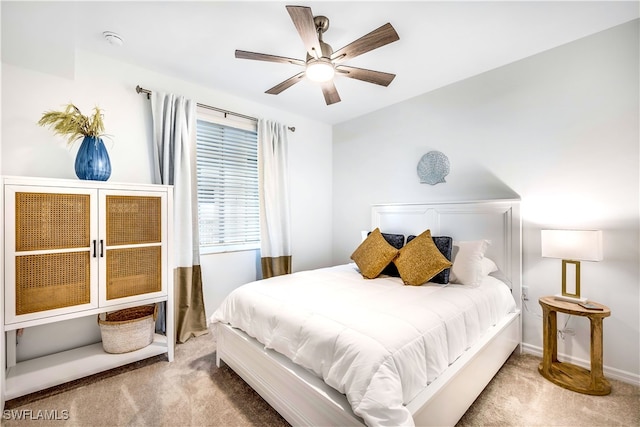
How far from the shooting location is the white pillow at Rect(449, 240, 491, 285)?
94.3 inches

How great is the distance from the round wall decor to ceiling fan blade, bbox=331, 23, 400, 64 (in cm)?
175

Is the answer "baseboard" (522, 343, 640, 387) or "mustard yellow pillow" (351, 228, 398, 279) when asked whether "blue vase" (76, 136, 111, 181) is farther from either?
"baseboard" (522, 343, 640, 387)

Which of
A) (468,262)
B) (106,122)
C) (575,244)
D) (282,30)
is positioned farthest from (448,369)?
(106,122)

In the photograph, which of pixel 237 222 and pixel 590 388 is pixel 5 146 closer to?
pixel 237 222

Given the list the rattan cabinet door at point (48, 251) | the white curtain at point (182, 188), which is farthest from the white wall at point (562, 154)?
the rattan cabinet door at point (48, 251)

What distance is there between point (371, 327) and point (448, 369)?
55 cm

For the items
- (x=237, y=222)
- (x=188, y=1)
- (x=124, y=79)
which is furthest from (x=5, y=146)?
(x=237, y=222)

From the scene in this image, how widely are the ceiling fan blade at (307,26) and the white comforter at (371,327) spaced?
168 centimetres

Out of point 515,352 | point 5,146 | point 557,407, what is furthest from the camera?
point 515,352

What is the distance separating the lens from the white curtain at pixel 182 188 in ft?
8.95

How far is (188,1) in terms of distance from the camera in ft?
6.15

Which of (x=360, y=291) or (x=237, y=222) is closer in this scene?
(x=360, y=291)

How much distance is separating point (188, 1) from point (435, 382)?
9.13 ft

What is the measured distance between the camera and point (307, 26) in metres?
1.64
